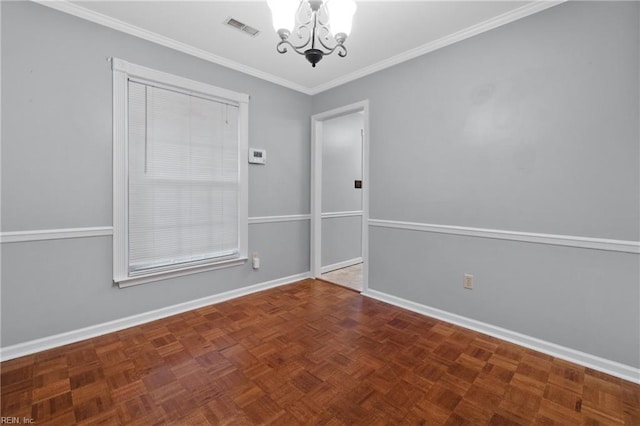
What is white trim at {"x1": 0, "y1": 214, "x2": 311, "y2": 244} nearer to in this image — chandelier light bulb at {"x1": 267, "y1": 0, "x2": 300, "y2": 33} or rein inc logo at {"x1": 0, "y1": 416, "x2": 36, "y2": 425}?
rein inc logo at {"x1": 0, "y1": 416, "x2": 36, "y2": 425}

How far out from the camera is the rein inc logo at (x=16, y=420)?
144 cm

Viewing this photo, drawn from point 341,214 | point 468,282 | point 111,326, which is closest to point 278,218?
point 341,214

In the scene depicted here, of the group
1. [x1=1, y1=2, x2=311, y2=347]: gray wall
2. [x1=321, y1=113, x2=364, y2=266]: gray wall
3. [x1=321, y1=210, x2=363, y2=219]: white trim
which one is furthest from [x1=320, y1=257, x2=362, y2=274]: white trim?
[x1=1, y1=2, x2=311, y2=347]: gray wall

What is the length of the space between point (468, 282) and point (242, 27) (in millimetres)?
2954

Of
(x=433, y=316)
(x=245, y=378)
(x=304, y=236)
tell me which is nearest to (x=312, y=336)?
(x=245, y=378)

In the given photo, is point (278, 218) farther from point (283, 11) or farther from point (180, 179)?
point (283, 11)

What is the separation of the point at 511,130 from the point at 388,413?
7.22ft

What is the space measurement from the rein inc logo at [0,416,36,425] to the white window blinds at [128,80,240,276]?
1147 mm

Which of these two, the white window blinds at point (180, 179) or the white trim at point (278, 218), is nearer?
the white window blinds at point (180, 179)

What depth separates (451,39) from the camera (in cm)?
255

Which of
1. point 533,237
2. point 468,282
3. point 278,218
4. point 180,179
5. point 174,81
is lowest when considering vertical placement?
point 468,282

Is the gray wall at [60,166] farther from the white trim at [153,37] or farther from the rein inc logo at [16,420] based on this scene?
the rein inc logo at [16,420]

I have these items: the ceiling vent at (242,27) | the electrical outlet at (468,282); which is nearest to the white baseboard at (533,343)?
the electrical outlet at (468,282)

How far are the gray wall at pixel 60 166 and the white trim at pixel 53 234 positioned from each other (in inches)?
1.3
